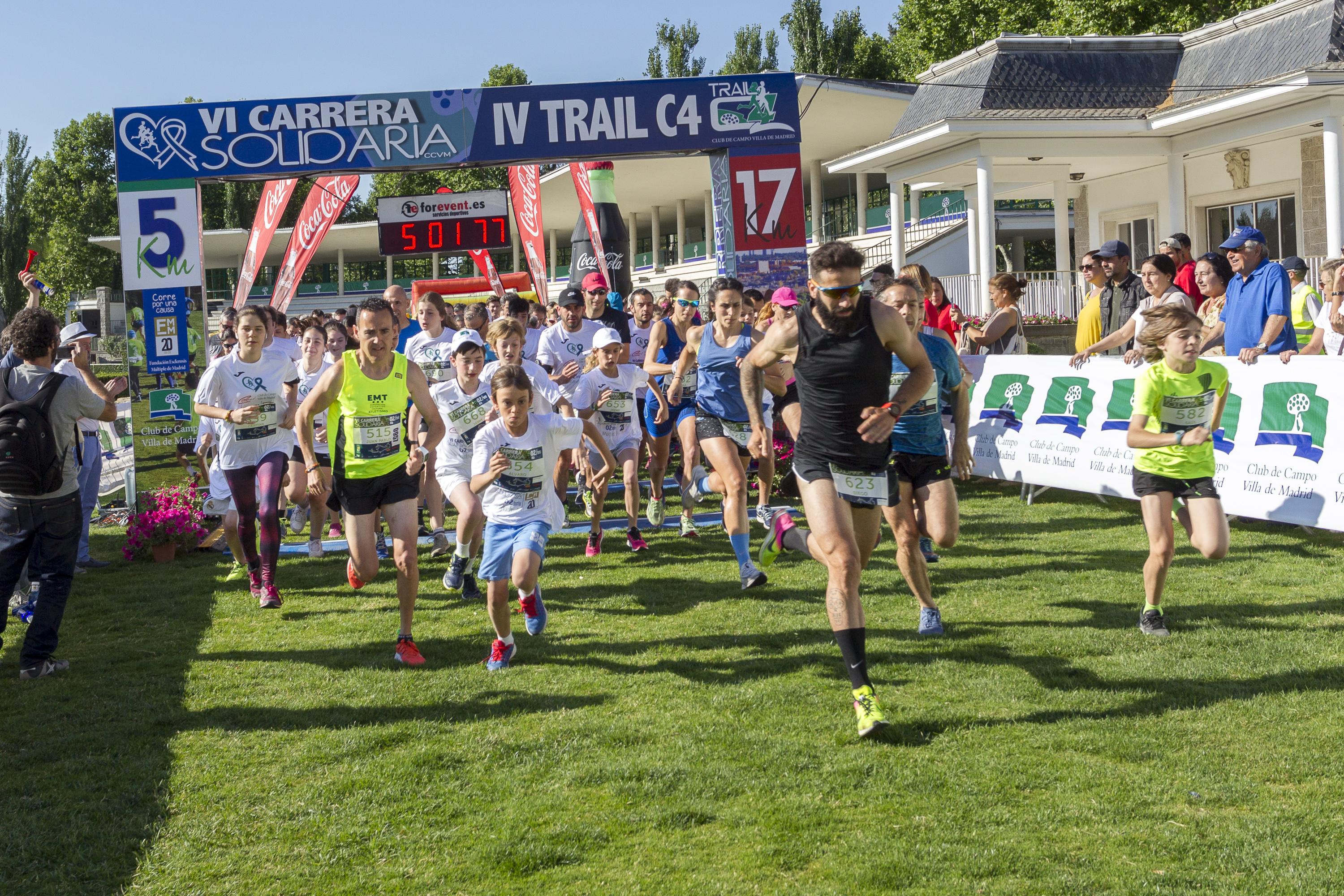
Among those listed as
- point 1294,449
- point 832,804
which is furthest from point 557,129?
point 832,804

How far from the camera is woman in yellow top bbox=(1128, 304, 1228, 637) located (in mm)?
6379

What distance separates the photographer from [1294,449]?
9.16 meters

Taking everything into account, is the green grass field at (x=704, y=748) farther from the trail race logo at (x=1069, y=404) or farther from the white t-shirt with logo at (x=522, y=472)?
the trail race logo at (x=1069, y=404)

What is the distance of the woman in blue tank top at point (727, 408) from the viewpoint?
824 cm

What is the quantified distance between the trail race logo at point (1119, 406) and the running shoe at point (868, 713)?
21.1 ft

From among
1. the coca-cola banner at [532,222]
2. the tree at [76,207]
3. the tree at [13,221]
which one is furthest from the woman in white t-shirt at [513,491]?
the tree at [76,207]

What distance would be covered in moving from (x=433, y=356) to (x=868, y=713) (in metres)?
5.94

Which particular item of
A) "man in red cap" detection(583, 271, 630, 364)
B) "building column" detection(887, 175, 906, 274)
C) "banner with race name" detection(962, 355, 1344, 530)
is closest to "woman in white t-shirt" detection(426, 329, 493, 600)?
"man in red cap" detection(583, 271, 630, 364)

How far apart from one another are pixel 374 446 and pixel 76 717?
6.73ft

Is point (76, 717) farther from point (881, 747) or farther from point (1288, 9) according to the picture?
point (1288, 9)

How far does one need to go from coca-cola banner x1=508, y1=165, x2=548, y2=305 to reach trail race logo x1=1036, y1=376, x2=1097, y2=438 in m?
12.2

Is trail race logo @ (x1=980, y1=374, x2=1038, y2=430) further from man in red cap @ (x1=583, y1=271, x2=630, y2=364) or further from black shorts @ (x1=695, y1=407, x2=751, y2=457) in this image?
black shorts @ (x1=695, y1=407, x2=751, y2=457)

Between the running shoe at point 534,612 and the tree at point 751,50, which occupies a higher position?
the tree at point 751,50

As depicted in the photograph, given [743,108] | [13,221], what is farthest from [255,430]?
[13,221]
